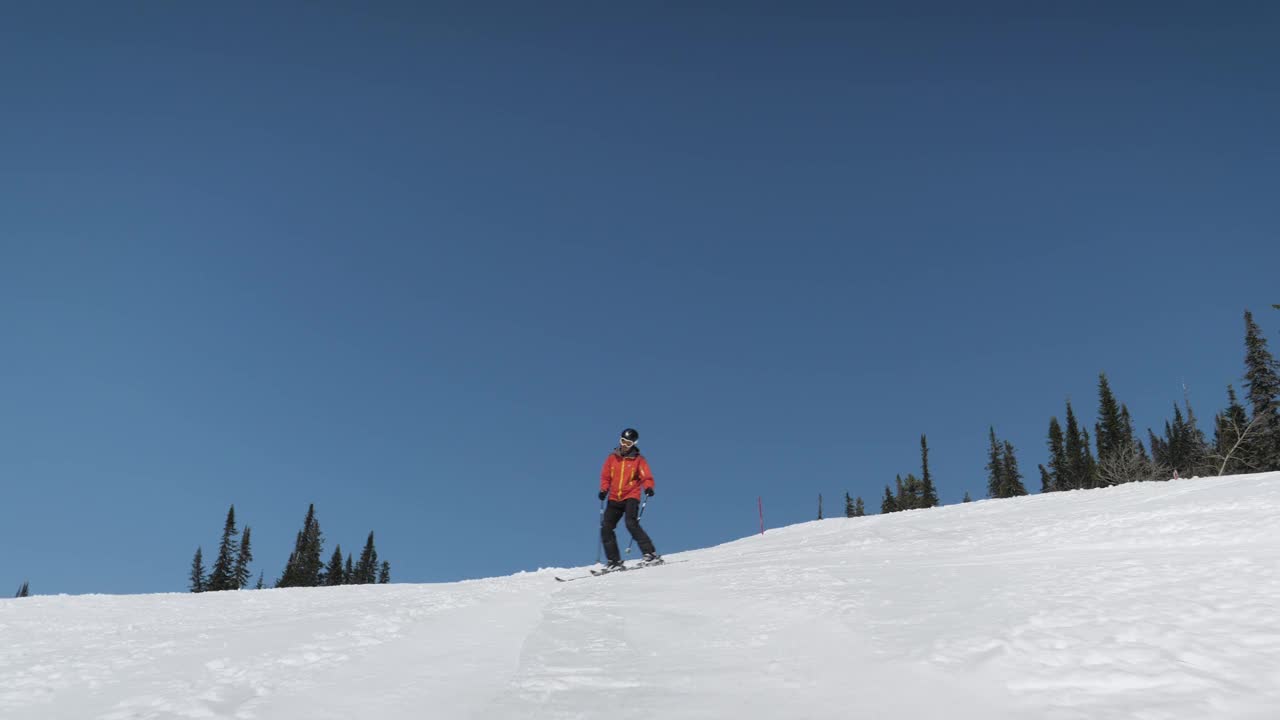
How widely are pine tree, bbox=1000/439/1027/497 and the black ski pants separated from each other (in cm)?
9855

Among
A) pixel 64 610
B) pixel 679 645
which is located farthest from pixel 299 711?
pixel 64 610

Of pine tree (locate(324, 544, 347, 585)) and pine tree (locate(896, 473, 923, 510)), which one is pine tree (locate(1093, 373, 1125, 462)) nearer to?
pine tree (locate(896, 473, 923, 510))

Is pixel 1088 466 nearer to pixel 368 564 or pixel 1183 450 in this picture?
pixel 1183 450

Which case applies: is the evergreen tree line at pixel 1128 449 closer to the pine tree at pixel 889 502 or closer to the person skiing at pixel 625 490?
the pine tree at pixel 889 502

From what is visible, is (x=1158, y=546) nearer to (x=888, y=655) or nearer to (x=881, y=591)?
(x=881, y=591)

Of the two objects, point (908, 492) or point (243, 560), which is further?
point (908, 492)

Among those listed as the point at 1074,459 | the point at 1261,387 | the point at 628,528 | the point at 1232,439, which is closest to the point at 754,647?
the point at 628,528

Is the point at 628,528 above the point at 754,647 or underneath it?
above

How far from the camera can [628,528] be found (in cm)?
1308

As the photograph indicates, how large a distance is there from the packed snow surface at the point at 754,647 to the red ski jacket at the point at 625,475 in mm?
4302

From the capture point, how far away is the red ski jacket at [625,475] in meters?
13.2

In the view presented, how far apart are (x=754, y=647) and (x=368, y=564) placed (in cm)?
9690

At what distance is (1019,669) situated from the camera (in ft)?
13.1

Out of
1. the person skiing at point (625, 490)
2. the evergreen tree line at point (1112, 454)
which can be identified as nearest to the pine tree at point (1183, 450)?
the evergreen tree line at point (1112, 454)
